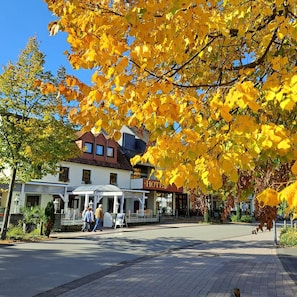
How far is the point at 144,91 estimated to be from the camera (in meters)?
3.14

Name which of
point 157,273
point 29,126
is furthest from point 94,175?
point 157,273

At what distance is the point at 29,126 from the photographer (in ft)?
54.7

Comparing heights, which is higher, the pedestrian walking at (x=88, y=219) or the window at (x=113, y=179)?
the window at (x=113, y=179)

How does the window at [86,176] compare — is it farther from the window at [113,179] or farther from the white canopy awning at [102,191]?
the white canopy awning at [102,191]

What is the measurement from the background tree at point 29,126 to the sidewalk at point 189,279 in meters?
7.12

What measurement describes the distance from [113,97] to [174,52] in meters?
0.77

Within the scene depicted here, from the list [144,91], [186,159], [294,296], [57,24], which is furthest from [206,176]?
[294,296]

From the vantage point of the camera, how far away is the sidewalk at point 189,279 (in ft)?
24.2

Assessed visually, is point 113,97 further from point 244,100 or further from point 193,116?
point 244,100

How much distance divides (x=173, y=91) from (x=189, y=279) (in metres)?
6.51

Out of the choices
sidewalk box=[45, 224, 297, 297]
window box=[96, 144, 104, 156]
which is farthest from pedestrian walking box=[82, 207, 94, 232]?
window box=[96, 144, 104, 156]

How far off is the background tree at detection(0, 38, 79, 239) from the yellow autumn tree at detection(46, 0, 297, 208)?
43.1 ft

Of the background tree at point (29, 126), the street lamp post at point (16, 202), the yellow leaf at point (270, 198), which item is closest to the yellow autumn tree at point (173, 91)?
the yellow leaf at point (270, 198)

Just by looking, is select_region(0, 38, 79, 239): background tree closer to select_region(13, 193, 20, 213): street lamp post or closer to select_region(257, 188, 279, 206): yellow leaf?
select_region(13, 193, 20, 213): street lamp post
